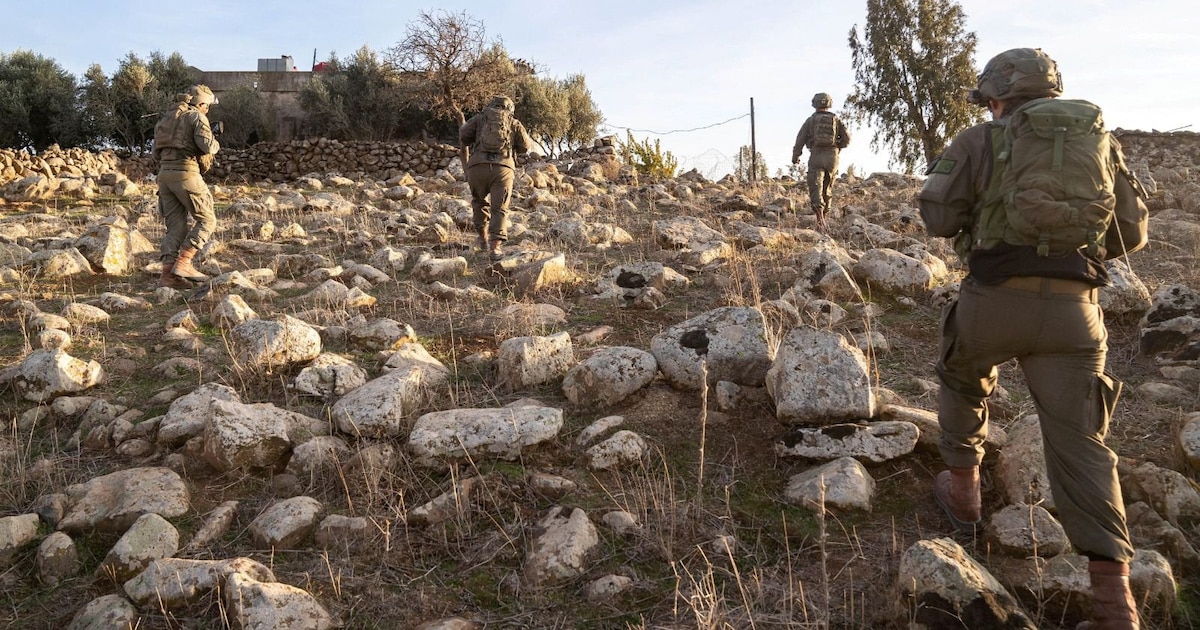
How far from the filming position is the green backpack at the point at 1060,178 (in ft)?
6.79

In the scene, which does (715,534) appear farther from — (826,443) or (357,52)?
(357,52)

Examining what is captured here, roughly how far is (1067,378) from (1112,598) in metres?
0.60

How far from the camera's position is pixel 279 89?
2122cm

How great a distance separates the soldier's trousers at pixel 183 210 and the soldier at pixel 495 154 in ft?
7.79

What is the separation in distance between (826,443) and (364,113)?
18.9 metres

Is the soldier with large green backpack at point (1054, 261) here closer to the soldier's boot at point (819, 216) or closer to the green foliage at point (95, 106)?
the soldier's boot at point (819, 216)

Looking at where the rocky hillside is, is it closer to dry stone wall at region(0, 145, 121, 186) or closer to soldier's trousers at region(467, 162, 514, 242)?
soldier's trousers at region(467, 162, 514, 242)

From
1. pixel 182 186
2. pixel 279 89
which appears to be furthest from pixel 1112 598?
pixel 279 89

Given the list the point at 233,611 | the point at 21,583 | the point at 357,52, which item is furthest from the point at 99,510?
the point at 357,52

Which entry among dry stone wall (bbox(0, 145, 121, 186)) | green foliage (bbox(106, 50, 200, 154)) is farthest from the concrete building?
dry stone wall (bbox(0, 145, 121, 186))

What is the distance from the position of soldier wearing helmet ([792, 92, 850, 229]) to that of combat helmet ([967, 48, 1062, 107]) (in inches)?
248

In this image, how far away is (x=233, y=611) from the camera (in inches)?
88.4

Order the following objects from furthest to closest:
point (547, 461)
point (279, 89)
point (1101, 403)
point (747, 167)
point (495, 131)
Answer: point (279, 89)
point (747, 167)
point (495, 131)
point (547, 461)
point (1101, 403)

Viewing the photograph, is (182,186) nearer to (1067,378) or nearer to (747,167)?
(1067,378)
